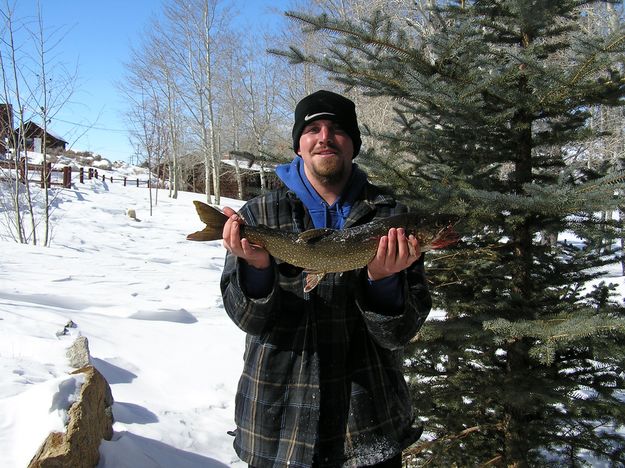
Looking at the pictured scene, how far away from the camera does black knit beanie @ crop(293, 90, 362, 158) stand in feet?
7.00

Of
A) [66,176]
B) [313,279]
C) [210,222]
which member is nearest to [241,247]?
[210,222]

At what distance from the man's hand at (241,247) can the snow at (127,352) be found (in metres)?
2.07

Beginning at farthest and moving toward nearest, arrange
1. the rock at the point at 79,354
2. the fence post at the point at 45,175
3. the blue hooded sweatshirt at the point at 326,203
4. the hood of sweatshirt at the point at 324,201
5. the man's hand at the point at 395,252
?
the fence post at the point at 45,175, the rock at the point at 79,354, the hood of sweatshirt at the point at 324,201, the blue hooded sweatshirt at the point at 326,203, the man's hand at the point at 395,252

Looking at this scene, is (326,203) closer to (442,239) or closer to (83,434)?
(442,239)

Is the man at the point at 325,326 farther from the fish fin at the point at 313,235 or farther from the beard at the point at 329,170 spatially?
the fish fin at the point at 313,235

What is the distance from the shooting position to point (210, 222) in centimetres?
198

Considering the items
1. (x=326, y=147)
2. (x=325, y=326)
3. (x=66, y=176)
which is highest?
(x=66, y=176)

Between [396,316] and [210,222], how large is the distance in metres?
0.87

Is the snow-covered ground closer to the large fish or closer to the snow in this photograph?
the snow

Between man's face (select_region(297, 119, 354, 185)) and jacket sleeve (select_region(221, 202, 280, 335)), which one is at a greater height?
man's face (select_region(297, 119, 354, 185))

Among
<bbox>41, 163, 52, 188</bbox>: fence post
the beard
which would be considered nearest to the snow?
the beard

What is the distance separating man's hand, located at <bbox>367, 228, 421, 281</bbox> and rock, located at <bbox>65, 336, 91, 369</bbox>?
11.8ft

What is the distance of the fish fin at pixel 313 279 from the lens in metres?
1.93

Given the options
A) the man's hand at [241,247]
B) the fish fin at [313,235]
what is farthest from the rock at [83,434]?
the fish fin at [313,235]
